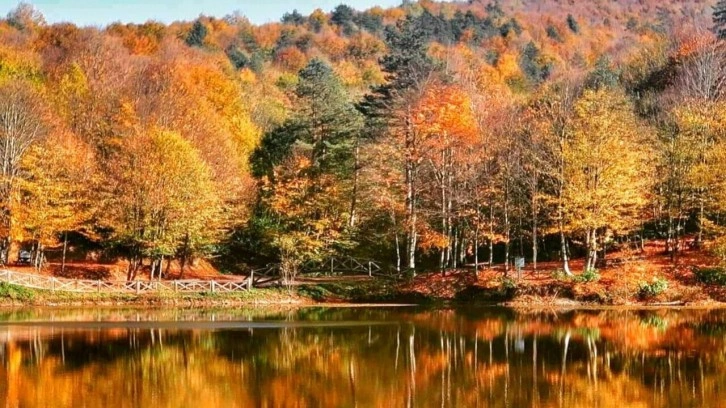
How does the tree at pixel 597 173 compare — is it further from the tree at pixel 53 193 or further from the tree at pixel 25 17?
the tree at pixel 25 17

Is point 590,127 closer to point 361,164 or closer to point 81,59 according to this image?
point 361,164

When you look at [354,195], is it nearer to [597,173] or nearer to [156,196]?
[156,196]

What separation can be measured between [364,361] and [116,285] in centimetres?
2916

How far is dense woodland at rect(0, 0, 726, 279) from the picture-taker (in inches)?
2131

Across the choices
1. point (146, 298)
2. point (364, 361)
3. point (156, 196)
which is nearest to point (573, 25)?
point (156, 196)

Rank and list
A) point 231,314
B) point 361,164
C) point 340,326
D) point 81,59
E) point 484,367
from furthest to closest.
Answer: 1. point 81,59
2. point 361,164
3. point 231,314
4. point 340,326
5. point 484,367

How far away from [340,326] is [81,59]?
54.0m

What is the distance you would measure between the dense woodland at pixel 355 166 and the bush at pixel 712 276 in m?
1.84

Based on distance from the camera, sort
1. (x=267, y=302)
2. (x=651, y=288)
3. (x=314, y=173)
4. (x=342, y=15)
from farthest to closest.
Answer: (x=342, y=15), (x=314, y=173), (x=267, y=302), (x=651, y=288)

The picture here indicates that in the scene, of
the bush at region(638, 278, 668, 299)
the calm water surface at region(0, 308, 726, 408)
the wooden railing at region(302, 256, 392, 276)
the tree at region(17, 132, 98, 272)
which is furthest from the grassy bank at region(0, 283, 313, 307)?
the bush at region(638, 278, 668, 299)

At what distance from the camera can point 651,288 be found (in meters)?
49.3

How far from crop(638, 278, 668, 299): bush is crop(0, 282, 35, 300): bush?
35.2 m

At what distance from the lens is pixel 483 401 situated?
68.7 feet

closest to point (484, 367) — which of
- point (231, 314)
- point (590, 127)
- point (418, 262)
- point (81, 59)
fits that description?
point (231, 314)
